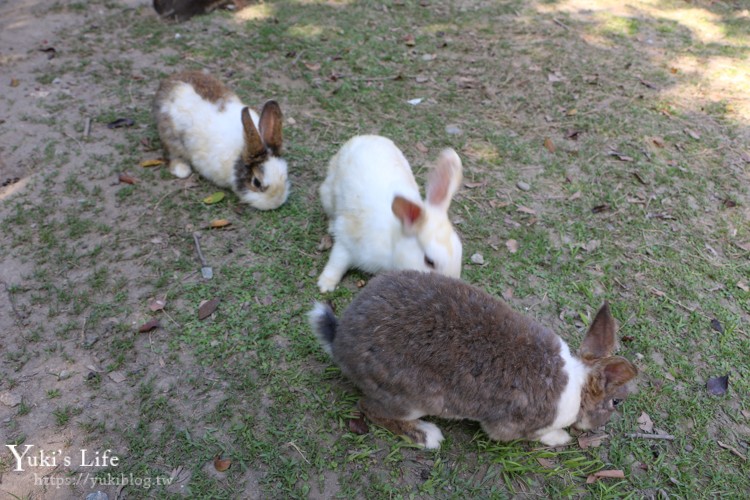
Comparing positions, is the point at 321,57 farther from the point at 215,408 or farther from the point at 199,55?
the point at 215,408

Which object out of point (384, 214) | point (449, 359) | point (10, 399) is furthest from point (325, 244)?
point (10, 399)

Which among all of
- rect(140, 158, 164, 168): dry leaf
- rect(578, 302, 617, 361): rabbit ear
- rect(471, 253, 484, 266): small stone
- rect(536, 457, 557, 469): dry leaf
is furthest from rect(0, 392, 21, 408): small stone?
rect(578, 302, 617, 361): rabbit ear

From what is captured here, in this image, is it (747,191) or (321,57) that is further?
(321,57)

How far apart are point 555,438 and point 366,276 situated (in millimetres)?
1549

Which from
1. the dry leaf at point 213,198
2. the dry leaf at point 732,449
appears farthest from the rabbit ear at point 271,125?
the dry leaf at point 732,449

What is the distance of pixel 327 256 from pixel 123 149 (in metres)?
2.16

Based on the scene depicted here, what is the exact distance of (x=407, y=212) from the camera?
2.72 meters

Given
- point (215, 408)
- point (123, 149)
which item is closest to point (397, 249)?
point (215, 408)

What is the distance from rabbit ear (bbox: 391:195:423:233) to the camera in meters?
2.66

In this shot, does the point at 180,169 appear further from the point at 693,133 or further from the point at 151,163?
the point at 693,133

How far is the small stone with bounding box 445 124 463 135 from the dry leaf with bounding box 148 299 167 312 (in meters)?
2.94

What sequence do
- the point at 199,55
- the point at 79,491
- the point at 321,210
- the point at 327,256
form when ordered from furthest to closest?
the point at 199,55 < the point at 321,210 < the point at 327,256 < the point at 79,491

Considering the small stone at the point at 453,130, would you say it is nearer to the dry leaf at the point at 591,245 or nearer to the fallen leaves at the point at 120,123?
the dry leaf at the point at 591,245

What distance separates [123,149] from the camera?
163 inches
